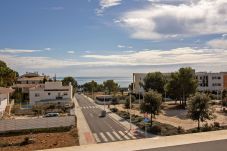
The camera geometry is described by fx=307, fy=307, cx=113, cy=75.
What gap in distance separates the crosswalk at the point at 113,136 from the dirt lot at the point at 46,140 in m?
2.71

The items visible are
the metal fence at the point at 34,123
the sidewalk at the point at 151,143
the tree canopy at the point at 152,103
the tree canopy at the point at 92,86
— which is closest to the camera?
the sidewalk at the point at 151,143

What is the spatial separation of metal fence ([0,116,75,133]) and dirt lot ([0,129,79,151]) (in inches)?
88.5

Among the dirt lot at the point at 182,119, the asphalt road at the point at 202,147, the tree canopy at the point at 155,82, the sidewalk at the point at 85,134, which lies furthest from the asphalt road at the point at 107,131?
the tree canopy at the point at 155,82

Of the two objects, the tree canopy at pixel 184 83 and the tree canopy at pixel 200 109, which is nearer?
the tree canopy at pixel 200 109

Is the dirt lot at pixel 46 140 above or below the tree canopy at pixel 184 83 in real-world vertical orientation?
below

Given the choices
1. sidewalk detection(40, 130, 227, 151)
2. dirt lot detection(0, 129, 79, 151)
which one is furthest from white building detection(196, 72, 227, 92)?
sidewalk detection(40, 130, 227, 151)

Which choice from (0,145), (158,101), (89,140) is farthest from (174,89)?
(0,145)

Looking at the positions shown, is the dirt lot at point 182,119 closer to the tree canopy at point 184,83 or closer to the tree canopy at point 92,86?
the tree canopy at point 184,83

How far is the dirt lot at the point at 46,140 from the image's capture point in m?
29.3

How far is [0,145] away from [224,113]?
41894 millimetres

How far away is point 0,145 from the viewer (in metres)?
31.2

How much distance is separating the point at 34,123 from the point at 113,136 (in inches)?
435

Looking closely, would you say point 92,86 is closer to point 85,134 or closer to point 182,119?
point 182,119

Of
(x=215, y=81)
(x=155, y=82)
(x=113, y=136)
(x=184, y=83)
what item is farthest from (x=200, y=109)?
(x=215, y=81)
